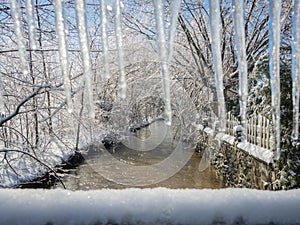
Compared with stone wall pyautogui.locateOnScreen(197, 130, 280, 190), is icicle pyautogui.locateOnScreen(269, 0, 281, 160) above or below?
above

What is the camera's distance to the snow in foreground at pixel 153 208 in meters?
0.87

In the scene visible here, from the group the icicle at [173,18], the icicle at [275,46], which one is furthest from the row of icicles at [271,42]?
the icicle at [173,18]

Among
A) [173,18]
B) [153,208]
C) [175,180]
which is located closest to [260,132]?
[175,180]

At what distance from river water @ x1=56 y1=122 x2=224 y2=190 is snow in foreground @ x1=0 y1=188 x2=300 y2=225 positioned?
339cm

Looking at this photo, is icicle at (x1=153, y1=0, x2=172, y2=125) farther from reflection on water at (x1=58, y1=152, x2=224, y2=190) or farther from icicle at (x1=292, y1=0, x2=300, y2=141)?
reflection on water at (x1=58, y1=152, x2=224, y2=190)

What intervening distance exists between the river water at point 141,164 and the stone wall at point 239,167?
35cm

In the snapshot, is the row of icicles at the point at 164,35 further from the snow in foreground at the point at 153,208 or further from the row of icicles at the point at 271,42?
the snow in foreground at the point at 153,208

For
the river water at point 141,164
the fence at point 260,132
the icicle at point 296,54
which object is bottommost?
the river water at point 141,164

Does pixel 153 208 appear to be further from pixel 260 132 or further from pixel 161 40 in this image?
pixel 260 132

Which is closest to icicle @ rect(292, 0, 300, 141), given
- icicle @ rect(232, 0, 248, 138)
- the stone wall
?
icicle @ rect(232, 0, 248, 138)

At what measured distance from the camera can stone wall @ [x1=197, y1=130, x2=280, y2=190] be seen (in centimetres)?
354

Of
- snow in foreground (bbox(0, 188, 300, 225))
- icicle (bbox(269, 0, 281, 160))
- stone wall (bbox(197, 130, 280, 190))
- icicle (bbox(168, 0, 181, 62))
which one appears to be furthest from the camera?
stone wall (bbox(197, 130, 280, 190))

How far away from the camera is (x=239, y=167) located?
16.3 feet

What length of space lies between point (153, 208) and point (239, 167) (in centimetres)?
458
